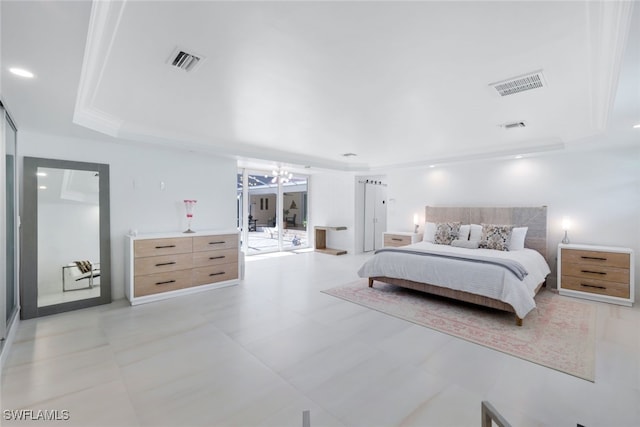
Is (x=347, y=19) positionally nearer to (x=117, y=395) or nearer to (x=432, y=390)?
(x=432, y=390)

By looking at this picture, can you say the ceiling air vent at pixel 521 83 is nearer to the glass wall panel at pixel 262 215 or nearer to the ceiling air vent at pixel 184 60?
the ceiling air vent at pixel 184 60

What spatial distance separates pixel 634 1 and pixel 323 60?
1707 millimetres

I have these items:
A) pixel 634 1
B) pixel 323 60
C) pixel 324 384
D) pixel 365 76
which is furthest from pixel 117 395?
pixel 634 1

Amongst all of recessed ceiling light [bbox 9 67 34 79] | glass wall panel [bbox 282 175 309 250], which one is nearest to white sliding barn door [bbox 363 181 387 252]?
glass wall panel [bbox 282 175 309 250]

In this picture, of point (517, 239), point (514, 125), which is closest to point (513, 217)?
point (517, 239)

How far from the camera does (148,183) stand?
4.43 m

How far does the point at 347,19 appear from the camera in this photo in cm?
172

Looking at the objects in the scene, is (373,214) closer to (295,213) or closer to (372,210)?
(372,210)

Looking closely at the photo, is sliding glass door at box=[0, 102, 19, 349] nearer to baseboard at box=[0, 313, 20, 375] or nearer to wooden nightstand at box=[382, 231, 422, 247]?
baseboard at box=[0, 313, 20, 375]

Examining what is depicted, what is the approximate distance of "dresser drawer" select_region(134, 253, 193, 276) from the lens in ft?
12.7

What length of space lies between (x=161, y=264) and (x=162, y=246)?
10.2 inches

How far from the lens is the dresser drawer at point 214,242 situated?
176 inches

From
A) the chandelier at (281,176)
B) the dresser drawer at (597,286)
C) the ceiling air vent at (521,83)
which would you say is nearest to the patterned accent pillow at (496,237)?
the dresser drawer at (597,286)

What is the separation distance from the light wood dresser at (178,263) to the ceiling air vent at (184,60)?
2559mm
